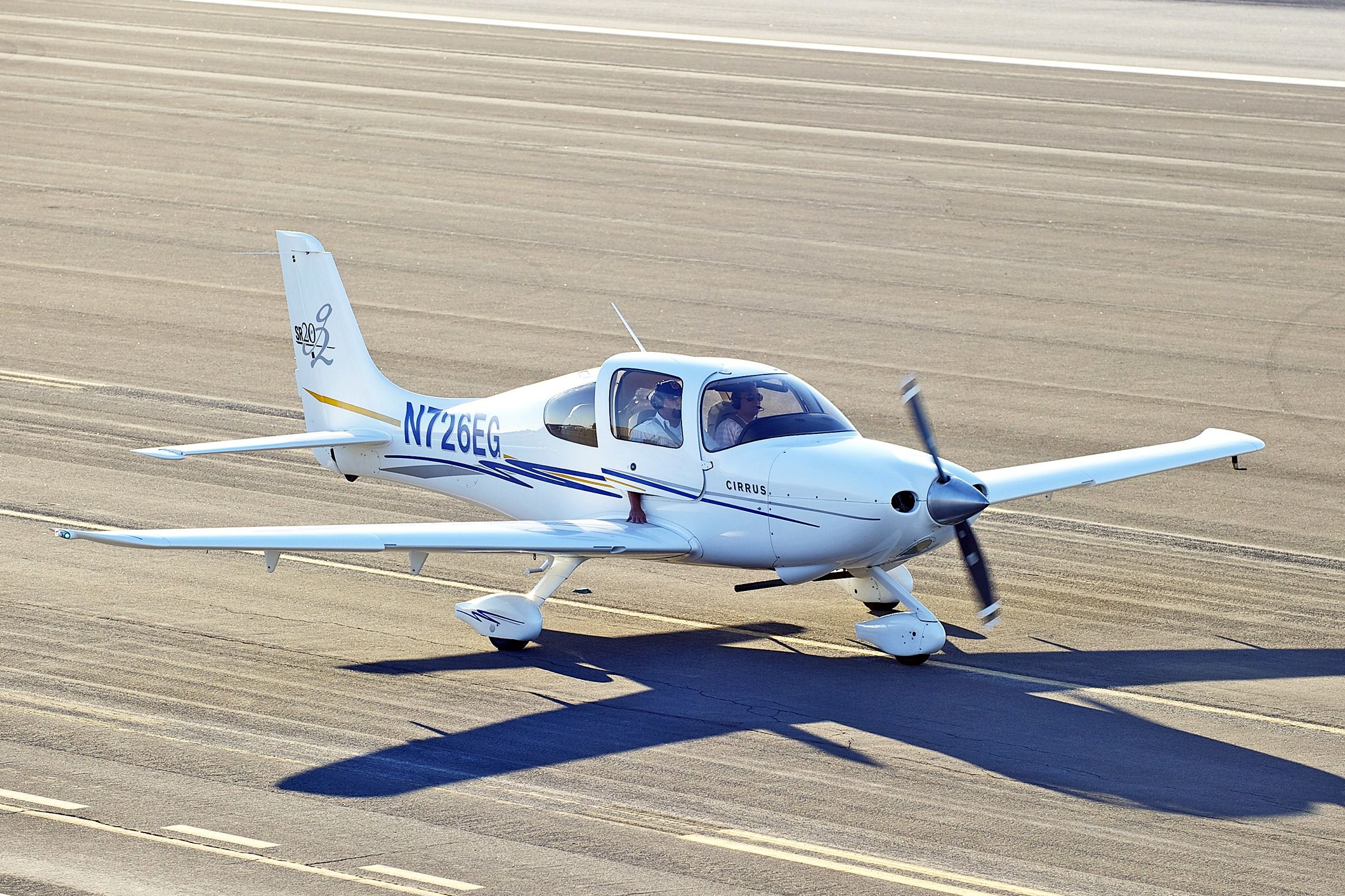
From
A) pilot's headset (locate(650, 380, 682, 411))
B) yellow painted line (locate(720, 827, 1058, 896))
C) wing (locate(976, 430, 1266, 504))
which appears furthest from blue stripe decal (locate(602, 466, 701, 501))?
yellow painted line (locate(720, 827, 1058, 896))

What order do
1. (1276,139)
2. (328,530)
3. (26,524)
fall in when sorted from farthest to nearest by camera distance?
(1276,139), (26,524), (328,530)

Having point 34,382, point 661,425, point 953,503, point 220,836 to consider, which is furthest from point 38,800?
point 34,382

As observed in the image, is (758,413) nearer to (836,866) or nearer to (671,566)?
(671,566)

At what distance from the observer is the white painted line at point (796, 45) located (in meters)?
48.3

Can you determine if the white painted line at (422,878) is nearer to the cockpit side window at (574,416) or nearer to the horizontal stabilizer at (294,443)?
the cockpit side window at (574,416)

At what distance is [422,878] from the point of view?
10.8 m

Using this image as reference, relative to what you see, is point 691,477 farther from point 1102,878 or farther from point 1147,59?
point 1147,59

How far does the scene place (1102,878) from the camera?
1100 centimetres

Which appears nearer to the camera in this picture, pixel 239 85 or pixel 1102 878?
pixel 1102 878

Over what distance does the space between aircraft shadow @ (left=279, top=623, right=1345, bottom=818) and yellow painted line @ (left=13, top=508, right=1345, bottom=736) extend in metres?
0.15

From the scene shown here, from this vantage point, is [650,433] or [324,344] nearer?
[650,433]

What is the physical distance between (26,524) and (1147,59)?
40588mm

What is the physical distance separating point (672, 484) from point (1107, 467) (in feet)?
16.0

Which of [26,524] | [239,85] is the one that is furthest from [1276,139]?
[26,524]
